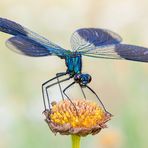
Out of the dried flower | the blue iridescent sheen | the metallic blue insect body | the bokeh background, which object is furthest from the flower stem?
the bokeh background

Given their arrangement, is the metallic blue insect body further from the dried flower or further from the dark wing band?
the dried flower

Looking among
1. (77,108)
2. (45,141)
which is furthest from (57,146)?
(77,108)

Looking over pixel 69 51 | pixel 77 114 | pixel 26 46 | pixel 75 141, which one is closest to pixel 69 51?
pixel 69 51

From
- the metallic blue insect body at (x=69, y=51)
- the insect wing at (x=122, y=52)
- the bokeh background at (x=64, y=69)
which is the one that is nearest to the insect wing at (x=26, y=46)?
the metallic blue insect body at (x=69, y=51)

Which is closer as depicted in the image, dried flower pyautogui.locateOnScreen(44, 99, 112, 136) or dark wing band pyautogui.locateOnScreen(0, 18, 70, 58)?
dried flower pyautogui.locateOnScreen(44, 99, 112, 136)

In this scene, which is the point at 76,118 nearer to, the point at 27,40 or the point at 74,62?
the point at 74,62

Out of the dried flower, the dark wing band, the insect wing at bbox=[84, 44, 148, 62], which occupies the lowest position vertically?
the dried flower
